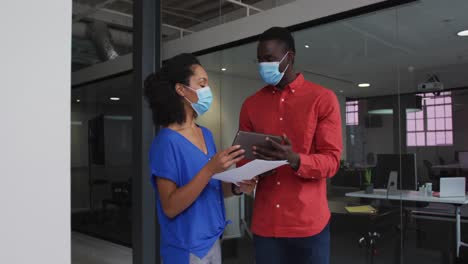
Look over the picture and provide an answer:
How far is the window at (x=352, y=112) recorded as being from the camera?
307cm

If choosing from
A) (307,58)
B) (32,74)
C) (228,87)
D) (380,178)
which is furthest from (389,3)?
(32,74)

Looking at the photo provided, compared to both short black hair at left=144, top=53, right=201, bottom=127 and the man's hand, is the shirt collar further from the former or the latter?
short black hair at left=144, top=53, right=201, bottom=127

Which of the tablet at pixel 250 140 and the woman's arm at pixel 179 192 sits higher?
the tablet at pixel 250 140

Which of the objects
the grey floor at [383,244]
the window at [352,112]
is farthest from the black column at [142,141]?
the window at [352,112]

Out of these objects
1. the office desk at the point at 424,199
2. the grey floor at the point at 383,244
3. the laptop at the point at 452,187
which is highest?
the laptop at the point at 452,187

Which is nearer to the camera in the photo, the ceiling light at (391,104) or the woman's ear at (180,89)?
the woman's ear at (180,89)

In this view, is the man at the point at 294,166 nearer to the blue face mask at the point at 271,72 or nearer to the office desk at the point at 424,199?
the blue face mask at the point at 271,72

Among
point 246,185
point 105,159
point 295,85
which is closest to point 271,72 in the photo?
point 295,85

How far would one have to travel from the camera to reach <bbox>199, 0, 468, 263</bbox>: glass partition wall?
9.05ft

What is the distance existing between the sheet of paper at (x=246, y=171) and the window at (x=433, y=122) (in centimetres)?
187

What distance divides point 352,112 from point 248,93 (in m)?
1.11

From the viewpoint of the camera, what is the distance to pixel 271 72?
167 centimetres

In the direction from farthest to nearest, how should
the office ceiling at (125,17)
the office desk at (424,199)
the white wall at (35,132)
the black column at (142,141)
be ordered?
the office ceiling at (125,17) → the black column at (142,141) → the office desk at (424,199) → the white wall at (35,132)

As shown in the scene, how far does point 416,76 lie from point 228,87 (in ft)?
6.05
